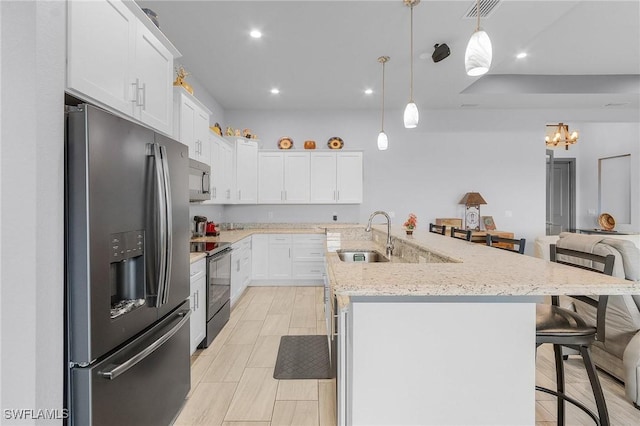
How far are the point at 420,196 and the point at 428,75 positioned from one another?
7.48 feet

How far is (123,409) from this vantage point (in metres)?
1.38

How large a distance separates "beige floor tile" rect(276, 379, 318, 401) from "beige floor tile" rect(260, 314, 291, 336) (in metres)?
0.89

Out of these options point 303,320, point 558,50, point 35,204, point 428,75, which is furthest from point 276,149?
point 35,204

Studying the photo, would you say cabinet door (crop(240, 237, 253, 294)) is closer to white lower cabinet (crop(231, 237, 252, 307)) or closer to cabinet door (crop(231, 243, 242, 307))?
white lower cabinet (crop(231, 237, 252, 307))

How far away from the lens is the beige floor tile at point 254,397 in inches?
76.9

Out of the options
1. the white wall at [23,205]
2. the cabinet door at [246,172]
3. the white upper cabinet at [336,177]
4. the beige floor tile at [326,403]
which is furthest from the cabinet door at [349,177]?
the white wall at [23,205]

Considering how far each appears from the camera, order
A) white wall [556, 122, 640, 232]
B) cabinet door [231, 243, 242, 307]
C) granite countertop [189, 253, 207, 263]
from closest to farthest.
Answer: granite countertop [189, 253, 207, 263] < cabinet door [231, 243, 242, 307] < white wall [556, 122, 640, 232]

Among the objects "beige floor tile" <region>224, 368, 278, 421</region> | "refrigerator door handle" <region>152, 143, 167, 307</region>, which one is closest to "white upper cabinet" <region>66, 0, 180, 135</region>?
"refrigerator door handle" <region>152, 143, 167, 307</region>

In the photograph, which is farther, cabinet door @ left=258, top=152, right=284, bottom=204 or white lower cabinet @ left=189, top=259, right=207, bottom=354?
cabinet door @ left=258, top=152, right=284, bottom=204

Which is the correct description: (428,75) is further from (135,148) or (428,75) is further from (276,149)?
(135,148)

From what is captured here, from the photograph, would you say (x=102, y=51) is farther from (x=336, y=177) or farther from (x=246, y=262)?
(x=336, y=177)

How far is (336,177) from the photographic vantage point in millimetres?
5332

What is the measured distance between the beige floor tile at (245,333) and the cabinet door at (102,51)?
225cm

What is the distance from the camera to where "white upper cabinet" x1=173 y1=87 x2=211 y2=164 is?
111 inches
